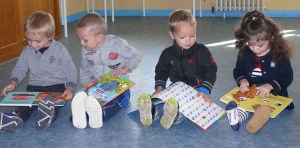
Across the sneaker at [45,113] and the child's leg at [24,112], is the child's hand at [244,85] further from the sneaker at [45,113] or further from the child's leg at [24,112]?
the child's leg at [24,112]

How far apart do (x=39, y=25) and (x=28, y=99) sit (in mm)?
374

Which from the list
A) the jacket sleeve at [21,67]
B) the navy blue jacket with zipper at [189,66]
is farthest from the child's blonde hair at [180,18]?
the jacket sleeve at [21,67]

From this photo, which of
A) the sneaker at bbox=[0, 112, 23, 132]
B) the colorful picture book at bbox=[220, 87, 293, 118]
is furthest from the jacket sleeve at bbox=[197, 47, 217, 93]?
the sneaker at bbox=[0, 112, 23, 132]

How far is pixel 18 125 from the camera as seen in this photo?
183 centimetres

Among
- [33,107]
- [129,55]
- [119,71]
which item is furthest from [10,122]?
[129,55]

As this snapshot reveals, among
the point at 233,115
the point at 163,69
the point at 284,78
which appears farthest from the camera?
the point at 163,69

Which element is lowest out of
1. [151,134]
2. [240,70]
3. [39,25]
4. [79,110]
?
[151,134]

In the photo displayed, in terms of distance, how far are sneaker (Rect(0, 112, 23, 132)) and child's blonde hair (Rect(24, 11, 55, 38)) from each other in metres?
0.45

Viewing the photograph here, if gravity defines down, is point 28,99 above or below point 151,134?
above

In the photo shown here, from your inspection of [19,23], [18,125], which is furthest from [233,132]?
[19,23]

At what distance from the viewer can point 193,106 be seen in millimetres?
1843

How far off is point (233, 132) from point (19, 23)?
2.26 m

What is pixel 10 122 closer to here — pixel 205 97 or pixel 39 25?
pixel 39 25

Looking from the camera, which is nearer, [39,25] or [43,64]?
[39,25]
